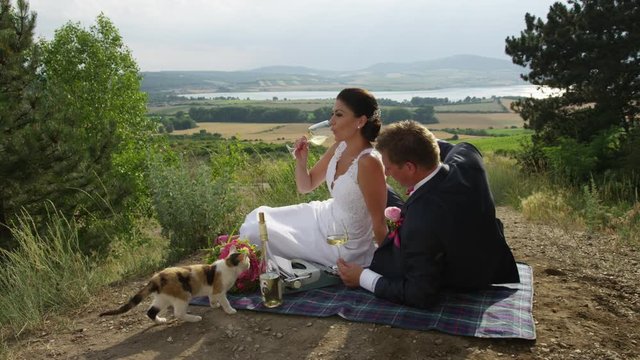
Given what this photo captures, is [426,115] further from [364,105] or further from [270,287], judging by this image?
[270,287]

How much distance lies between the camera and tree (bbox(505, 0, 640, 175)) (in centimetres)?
1318

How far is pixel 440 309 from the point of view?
364 cm

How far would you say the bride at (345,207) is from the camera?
4070 millimetres

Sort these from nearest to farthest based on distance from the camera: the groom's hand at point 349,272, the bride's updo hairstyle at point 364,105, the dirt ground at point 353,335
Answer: the dirt ground at point 353,335, the groom's hand at point 349,272, the bride's updo hairstyle at point 364,105

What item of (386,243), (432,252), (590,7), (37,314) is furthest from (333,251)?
(590,7)

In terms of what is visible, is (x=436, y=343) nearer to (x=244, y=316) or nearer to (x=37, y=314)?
(x=244, y=316)

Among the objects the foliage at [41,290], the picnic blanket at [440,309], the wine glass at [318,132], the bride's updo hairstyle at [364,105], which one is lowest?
the foliage at [41,290]

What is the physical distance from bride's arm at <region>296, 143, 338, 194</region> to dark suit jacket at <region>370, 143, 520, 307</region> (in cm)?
143

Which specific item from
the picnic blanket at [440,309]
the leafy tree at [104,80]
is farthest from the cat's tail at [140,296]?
the leafy tree at [104,80]

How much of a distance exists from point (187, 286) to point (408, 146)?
6.02ft

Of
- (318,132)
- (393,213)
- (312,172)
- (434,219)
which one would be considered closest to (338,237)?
(393,213)

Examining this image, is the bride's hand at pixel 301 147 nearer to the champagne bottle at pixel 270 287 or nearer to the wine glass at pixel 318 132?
the wine glass at pixel 318 132

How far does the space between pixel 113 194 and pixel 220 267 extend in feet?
23.5

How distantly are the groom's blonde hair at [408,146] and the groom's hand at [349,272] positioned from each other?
1.00 metres
